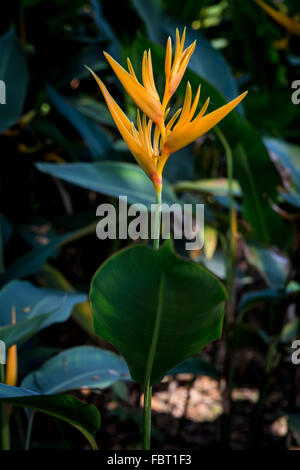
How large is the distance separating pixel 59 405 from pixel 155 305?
164 millimetres

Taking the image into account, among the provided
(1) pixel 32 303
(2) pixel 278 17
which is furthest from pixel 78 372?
(2) pixel 278 17

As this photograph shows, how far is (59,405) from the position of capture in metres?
0.47

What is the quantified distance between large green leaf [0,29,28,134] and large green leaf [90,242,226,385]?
2.37 ft

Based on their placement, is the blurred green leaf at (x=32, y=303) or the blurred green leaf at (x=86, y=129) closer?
the blurred green leaf at (x=32, y=303)

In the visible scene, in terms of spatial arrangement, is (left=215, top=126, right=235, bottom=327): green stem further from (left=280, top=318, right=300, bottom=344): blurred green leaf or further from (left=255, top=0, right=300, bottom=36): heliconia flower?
(left=255, top=0, right=300, bottom=36): heliconia flower

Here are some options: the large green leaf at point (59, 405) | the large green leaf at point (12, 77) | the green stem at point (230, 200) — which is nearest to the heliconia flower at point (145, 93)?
the large green leaf at point (59, 405)

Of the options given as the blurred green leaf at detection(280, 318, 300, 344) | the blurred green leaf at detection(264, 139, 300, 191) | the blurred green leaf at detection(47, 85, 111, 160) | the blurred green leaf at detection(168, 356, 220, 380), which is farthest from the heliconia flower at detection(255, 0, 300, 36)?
the blurred green leaf at detection(168, 356, 220, 380)

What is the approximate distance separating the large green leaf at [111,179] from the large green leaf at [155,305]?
1.13 feet

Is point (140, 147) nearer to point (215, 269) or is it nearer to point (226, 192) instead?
point (226, 192)

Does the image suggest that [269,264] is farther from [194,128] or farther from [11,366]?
[194,128]

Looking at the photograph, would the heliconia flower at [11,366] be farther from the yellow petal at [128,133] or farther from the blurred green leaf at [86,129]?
the blurred green leaf at [86,129]

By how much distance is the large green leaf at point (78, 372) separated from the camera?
0.69 metres

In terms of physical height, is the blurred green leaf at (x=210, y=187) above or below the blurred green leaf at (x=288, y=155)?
below
